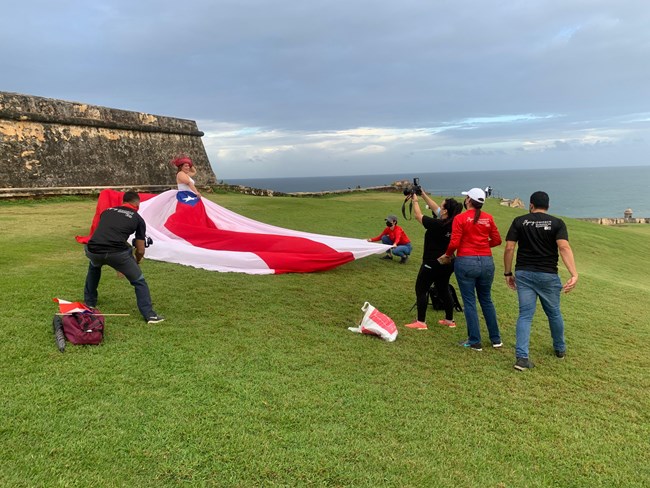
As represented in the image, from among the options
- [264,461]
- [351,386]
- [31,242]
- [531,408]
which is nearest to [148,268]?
[31,242]

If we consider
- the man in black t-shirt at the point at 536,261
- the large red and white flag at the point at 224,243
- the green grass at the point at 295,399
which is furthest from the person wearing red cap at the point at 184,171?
the man in black t-shirt at the point at 536,261

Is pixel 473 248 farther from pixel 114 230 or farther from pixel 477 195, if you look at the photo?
pixel 114 230

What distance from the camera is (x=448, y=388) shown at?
4023mm

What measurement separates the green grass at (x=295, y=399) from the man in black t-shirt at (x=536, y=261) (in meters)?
0.52

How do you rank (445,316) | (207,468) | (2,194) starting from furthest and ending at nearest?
(2,194) < (445,316) < (207,468)

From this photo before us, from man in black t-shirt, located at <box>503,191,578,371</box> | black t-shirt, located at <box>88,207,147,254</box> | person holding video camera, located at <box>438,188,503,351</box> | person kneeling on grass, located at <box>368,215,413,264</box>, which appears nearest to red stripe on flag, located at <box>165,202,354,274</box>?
person kneeling on grass, located at <box>368,215,413,264</box>

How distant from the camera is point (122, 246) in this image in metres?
4.96

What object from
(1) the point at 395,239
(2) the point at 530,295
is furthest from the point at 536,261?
(1) the point at 395,239

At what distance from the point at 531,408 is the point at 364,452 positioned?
1.71 metres

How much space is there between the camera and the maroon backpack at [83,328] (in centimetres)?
422

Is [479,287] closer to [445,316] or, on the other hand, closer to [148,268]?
[445,316]

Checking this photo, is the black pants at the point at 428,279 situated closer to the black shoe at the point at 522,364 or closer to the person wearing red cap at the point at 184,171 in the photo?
the black shoe at the point at 522,364

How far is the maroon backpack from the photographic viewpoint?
4219 millimetres

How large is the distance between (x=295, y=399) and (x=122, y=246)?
2.85 m
